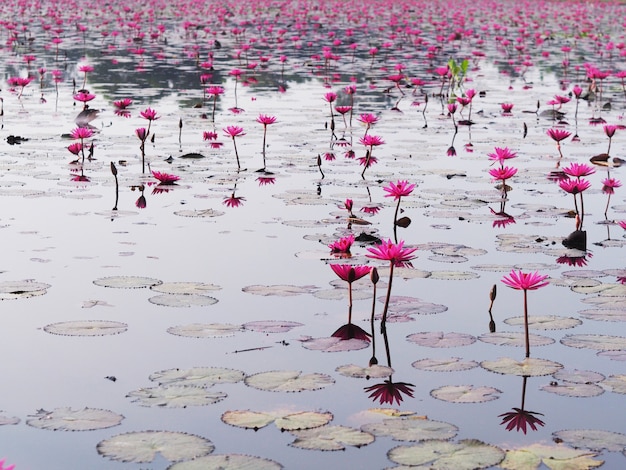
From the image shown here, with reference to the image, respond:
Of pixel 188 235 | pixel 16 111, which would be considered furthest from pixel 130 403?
pixel 16 111

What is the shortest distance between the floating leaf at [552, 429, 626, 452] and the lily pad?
619 mm

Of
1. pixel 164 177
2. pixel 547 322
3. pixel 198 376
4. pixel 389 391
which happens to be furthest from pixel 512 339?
pixel 164 177

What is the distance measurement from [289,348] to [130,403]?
2.14 feet

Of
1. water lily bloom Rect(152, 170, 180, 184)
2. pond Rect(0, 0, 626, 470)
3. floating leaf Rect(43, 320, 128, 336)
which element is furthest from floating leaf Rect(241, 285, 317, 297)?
water lily bloom Rect(152, 170, 180, 184)

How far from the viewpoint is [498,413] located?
114 inches

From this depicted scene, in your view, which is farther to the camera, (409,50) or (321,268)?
(409,50)

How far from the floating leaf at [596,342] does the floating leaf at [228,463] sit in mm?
1331

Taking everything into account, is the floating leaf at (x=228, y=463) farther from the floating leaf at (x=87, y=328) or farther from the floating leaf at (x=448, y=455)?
the floating leaf at (x=87, y=328)

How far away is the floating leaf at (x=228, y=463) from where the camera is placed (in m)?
2.51

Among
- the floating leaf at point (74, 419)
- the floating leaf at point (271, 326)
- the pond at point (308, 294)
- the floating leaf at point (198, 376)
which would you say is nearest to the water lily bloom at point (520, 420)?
the pond at point (308, 294)

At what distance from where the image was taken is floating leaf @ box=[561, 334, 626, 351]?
11.2 feet

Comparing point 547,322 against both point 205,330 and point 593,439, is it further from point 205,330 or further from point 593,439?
point 205,330

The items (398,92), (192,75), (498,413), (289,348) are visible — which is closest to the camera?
(498,413)

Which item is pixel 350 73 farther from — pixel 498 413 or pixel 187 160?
pixel 498 413
